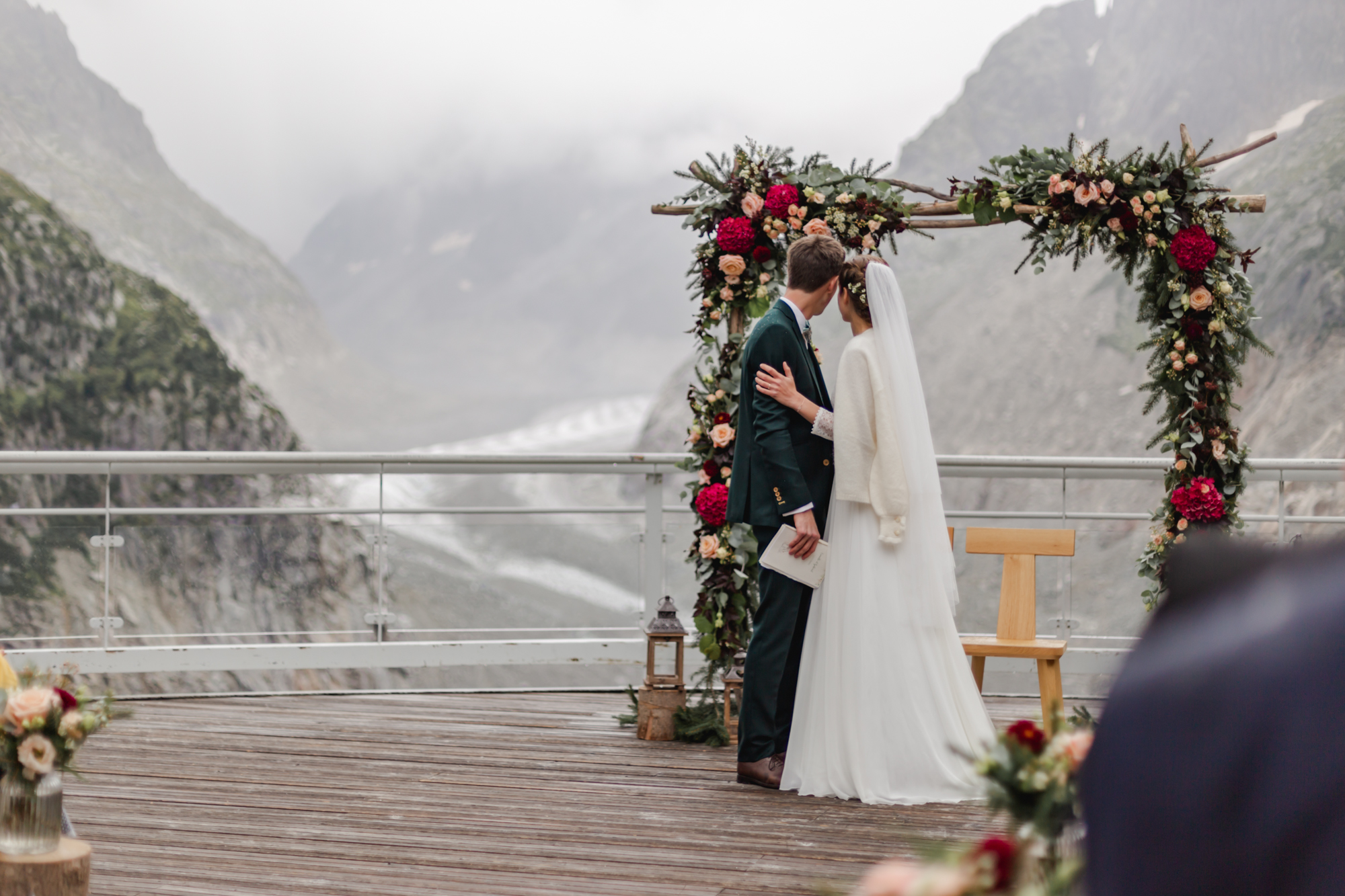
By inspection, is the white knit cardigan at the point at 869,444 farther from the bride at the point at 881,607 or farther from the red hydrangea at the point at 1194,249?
the red hydrangea at the point at 1194,249

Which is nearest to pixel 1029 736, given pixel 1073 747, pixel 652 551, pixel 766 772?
pixel 1073 747

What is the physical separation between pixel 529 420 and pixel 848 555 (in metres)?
78.0

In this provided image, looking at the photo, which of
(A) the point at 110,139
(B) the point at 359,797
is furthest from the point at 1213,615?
(A) the point at 110,139

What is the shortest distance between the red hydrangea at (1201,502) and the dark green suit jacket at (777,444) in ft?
5.18

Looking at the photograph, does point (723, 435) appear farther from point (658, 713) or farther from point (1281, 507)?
point (1281, 507)

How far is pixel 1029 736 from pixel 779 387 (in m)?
2.34

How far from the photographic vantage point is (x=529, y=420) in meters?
80.8

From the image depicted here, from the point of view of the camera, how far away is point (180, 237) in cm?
6931

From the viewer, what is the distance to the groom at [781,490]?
3.56m

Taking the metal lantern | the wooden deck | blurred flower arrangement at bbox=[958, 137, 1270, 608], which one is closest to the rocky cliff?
the wooden deck

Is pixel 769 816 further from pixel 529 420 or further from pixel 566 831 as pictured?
pixel 529 420

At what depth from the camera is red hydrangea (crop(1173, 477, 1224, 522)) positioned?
4.36m

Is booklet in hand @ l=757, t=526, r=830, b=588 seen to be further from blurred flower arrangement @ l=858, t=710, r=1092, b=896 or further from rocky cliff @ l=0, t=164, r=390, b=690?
blurred flower arrangement @ l=858, t=710, r=1092, b=896

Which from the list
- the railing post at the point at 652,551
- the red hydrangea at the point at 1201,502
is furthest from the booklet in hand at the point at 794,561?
the railing post at the point at 652,551
